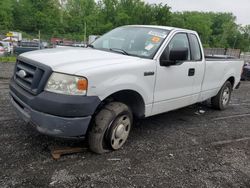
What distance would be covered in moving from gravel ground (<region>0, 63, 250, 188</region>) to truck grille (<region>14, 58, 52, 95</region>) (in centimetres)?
91

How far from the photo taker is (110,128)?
352 centimetres

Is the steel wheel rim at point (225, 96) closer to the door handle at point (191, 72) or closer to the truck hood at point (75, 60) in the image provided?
the door handle at point (191, 72)

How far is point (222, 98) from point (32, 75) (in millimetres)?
4960

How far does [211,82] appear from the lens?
222 inches

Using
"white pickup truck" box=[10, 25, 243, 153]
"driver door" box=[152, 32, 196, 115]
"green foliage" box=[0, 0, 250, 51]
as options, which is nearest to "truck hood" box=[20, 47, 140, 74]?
"white pickup truck" box=[10, 25, 243, 153]

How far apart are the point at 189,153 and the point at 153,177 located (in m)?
0.99

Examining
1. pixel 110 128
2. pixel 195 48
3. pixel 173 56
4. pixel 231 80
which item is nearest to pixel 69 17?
pixel 231 80

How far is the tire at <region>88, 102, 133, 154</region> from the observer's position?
11.1ft

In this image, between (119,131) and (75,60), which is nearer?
(75,60)

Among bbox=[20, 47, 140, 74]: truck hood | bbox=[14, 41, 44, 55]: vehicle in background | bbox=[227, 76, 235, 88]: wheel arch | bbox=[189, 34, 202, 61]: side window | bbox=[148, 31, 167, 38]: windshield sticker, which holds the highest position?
bbox=[148, 31, 167, 38]: windshield sticker

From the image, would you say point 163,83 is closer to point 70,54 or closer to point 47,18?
point 70,54

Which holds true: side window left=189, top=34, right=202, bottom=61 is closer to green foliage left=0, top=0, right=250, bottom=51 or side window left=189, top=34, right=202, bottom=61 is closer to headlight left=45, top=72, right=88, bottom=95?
headlight left=45, top=72, right=88, bottom=95

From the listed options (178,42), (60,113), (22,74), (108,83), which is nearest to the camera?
(60,113)

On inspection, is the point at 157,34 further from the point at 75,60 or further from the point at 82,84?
the point at 82,84
